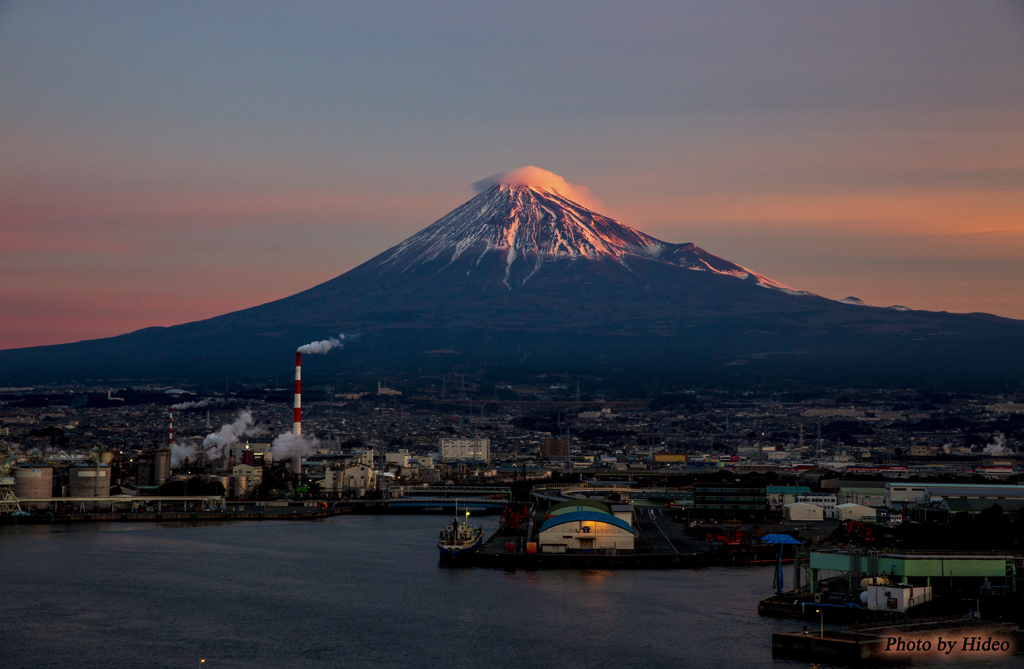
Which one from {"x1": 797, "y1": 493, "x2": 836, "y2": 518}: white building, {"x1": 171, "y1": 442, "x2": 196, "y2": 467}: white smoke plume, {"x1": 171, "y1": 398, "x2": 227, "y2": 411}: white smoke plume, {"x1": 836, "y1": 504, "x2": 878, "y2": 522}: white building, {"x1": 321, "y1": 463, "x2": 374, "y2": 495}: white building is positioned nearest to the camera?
{"x1": 836, "y1": 504, "x2": 878, "y2": 522}: white building

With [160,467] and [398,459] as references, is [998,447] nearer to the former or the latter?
[398,459]

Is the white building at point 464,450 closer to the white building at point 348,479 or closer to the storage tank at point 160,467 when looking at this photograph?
the white building at point 348,479

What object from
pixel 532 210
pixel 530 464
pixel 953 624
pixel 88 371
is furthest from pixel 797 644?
pixel 532 210

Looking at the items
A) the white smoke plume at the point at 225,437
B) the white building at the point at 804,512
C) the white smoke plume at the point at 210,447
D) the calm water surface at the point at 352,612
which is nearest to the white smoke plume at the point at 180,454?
the white smoke plume at the point at 210,447

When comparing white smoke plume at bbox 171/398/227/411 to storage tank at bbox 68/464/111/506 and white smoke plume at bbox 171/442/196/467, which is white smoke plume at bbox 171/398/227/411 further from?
storage tank at bbox 68/464/111/506

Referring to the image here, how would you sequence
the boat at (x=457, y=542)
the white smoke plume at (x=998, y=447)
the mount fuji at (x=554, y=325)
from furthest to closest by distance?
1. the mount fuji at (x=554, y=325)
2. the white smoke plume at (x=998, y=447)
3. the boat at (x=457, y=542)

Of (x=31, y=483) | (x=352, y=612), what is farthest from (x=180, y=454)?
(x=352, y=612)

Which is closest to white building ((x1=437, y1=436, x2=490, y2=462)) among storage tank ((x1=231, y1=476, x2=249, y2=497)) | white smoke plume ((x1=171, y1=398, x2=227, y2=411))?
storage tank ((x1=231, y1=476, x2=249, y2=497))
